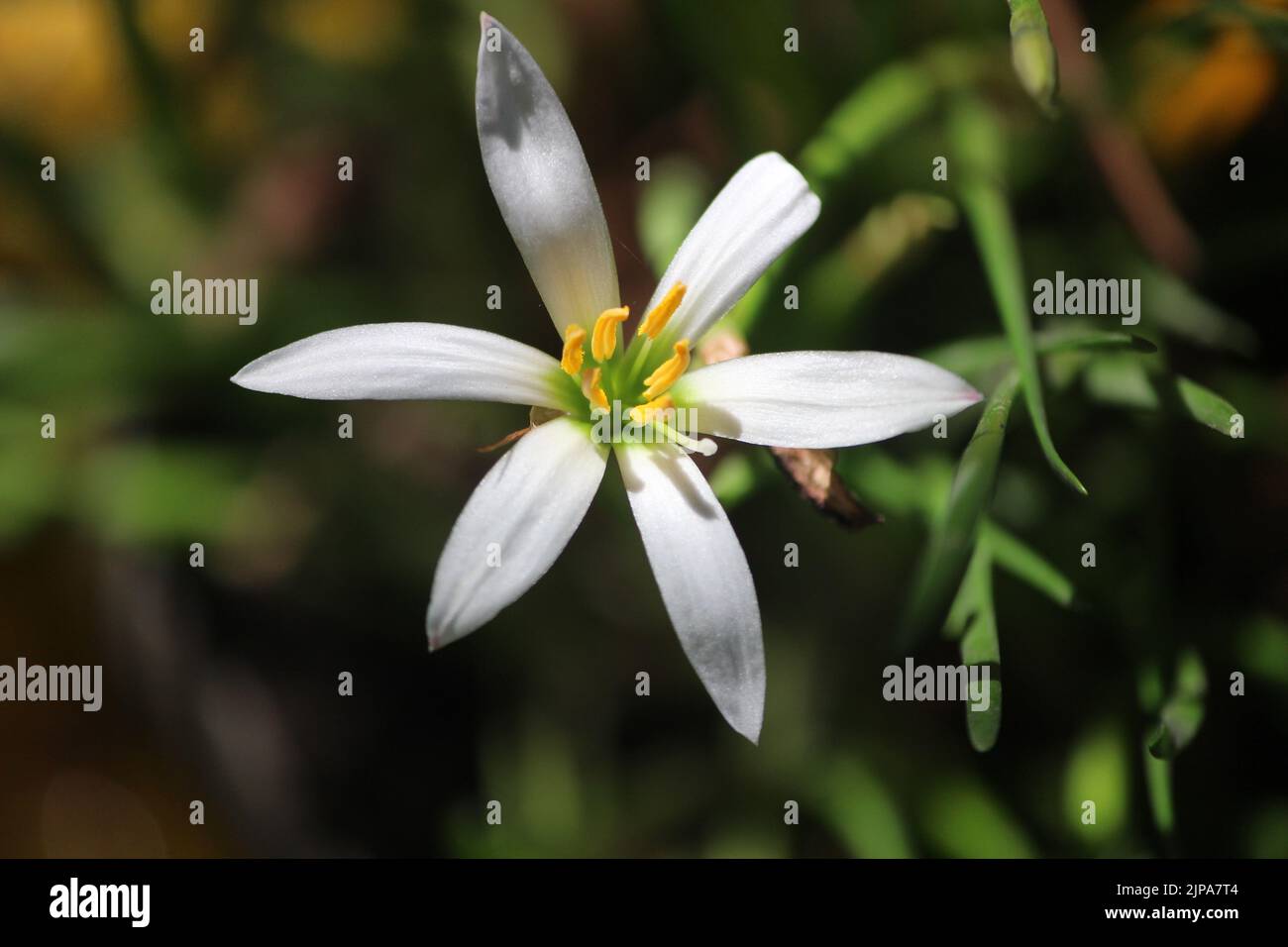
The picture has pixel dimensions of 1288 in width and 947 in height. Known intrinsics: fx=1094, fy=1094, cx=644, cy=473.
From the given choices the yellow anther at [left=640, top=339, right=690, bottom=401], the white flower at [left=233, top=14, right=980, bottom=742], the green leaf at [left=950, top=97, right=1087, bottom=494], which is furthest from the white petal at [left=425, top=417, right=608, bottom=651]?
the green leaf at [left=950, top=97, right=1087, bottom=494]

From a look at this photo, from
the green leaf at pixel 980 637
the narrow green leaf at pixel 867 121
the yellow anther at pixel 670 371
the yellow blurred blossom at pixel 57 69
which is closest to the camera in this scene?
the green leaf at pixel 980 637

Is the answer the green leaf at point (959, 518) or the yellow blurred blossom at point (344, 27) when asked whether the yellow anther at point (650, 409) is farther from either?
the yellow blurred blossom at point (344, 27)

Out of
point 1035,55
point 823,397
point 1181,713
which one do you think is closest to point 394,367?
point 823,397
